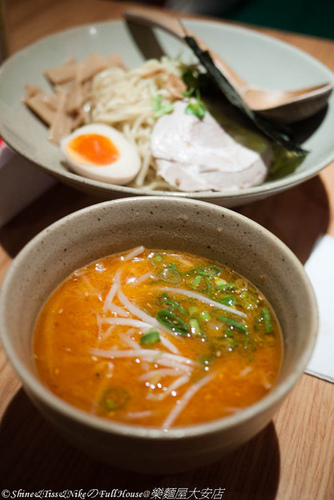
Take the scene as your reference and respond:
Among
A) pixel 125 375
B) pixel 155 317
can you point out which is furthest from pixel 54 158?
pixel 125 375

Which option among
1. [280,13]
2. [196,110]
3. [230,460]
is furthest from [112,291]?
[280,13]

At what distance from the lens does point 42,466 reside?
1.10 metres

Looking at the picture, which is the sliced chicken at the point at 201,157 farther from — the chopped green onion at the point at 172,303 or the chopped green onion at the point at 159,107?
the chopped green onion at the point at 172,303

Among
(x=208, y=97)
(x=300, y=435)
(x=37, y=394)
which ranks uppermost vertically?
(x=37, y=394)

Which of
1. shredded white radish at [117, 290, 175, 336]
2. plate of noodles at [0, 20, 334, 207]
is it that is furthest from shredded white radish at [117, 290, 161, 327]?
plate of noodles at [0, 20, 334, 207]

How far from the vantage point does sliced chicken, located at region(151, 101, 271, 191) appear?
183 cm

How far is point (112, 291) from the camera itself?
124cm

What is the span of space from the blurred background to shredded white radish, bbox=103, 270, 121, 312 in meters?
3.65

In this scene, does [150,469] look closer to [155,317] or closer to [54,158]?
[155,317]

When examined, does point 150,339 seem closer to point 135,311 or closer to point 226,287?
point 135,311

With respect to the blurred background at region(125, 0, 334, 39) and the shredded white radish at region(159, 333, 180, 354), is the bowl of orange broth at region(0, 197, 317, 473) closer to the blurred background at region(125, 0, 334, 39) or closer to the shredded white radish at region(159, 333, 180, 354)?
the shredded white radish at region(159, 333, 180, 354)

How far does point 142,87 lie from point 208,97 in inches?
13.8

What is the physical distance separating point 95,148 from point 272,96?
0.86 metres

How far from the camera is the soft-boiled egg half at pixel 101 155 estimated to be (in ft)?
5.77
